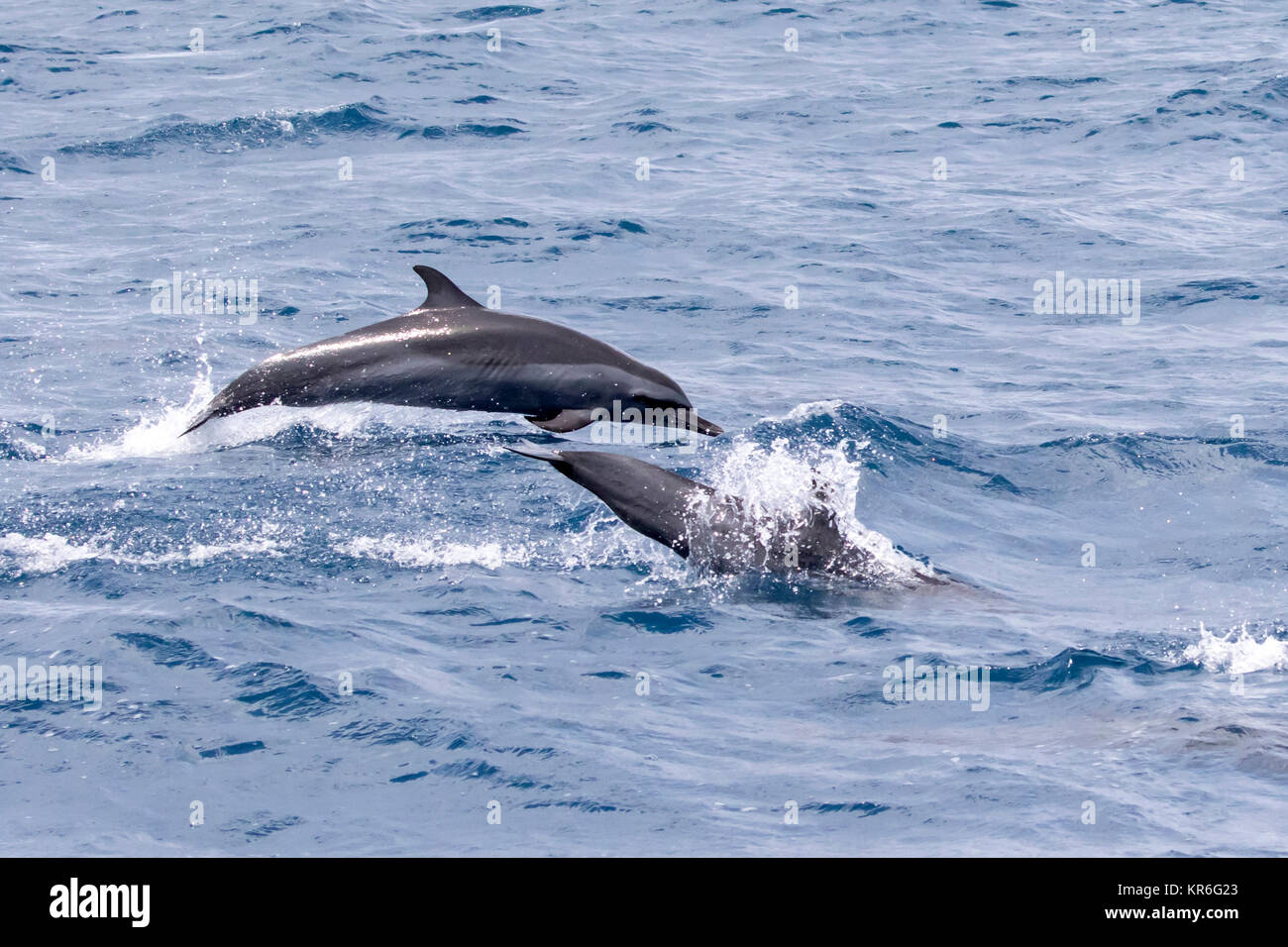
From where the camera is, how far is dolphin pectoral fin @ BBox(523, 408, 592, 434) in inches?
506

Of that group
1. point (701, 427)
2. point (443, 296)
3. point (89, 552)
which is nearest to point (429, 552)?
point (89, 552)

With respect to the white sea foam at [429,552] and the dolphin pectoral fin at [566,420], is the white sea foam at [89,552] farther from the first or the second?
the dolphin pectoral fin at [566,420]

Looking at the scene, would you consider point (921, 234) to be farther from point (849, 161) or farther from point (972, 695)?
point (972, 695)

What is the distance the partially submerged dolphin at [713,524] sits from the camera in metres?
11.0

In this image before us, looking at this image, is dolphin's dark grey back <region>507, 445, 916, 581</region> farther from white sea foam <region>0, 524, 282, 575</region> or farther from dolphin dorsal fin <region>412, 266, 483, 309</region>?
dolphin dorsal fin <region>412, 266, 483, 309</region>

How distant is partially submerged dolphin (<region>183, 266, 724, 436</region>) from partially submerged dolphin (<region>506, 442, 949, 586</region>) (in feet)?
5.97

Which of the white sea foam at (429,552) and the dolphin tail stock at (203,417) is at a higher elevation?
the dolphin tail stock at (203,417)

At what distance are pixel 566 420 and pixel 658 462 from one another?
989 mm

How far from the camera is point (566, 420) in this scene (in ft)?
42.2

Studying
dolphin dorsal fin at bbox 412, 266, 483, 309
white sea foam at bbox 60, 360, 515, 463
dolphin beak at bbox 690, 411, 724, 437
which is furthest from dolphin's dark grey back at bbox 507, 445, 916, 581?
white sea foam at bbox 60, 360, 515, 463

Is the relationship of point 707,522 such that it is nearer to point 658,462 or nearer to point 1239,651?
point 658,462

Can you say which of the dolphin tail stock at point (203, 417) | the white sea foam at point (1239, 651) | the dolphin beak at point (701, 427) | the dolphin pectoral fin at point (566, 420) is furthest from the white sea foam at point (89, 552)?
the white sea foam at point (1239, 651)
